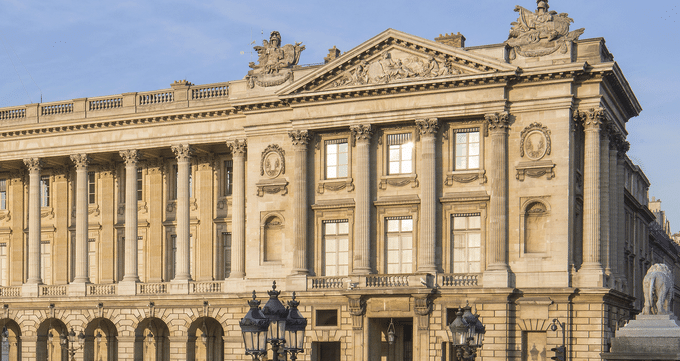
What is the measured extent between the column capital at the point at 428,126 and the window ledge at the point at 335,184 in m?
4.41

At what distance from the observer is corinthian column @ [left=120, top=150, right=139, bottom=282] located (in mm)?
57375

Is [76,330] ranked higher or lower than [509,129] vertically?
lower

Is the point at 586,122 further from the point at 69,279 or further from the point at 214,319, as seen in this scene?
the point at 69,279

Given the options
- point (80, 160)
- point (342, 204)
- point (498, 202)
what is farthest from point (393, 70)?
point (80, 160)

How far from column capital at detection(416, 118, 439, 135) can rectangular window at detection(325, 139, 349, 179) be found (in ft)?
14.0

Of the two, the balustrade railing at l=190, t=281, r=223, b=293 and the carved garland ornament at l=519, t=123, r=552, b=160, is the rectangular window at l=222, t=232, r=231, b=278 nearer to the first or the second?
the balustrade railing at l=190, t=281, r=223, b=293

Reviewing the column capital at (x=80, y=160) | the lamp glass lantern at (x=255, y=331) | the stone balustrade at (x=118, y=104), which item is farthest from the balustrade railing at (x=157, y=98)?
the lamp glass lantern at (x=255, y=331)

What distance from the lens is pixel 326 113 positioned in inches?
2045

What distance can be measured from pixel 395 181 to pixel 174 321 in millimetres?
14179

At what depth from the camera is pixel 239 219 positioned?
54.7 meters

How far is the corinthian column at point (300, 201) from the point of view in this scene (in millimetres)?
51594

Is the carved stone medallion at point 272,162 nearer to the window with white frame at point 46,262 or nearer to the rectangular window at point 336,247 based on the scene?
the rectangular window at point 336,247

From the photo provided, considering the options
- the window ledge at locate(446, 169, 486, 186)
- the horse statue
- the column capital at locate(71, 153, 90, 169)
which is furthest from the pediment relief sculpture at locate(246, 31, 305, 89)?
the horse statue

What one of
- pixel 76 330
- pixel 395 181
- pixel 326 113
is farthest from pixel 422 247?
pixel 76 330
